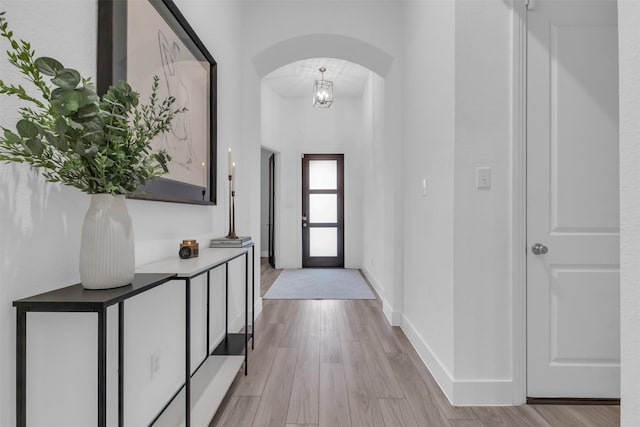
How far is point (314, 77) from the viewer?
Result: 5539 mm

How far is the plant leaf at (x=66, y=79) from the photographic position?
32.7 inches

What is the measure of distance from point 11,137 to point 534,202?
2217 mm

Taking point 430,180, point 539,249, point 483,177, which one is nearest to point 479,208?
point 483,177

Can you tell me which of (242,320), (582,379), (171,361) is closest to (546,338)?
(582,379)

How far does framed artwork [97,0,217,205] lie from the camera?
130 centimetres

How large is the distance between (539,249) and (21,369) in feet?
7.31

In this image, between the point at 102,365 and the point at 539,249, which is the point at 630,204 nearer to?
the point at 539,249

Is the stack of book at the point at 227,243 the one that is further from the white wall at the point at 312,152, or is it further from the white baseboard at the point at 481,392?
the white wall at the point at 312,152

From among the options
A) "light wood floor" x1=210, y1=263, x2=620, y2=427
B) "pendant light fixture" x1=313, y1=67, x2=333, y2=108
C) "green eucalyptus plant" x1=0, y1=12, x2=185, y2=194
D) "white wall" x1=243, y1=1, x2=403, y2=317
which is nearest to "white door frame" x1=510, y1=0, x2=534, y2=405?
"light wood floor" x1=210, y1=263, x2=620, y2=427

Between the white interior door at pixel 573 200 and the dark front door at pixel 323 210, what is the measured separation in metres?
4.69

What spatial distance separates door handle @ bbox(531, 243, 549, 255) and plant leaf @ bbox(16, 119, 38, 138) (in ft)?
7.18

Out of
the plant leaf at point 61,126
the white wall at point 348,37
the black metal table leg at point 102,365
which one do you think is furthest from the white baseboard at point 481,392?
the plant leaf at point 61,126

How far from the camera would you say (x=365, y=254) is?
6.02 metres

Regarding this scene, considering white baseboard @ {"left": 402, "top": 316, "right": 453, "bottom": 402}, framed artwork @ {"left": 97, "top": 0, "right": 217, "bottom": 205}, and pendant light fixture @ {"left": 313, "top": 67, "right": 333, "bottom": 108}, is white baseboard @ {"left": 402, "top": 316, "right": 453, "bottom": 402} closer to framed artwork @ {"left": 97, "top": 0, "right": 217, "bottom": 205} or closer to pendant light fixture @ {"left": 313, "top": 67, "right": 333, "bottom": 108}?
framed artwork @ {"left": 97, "top": 0, "right": 217, "bottom": 205}
